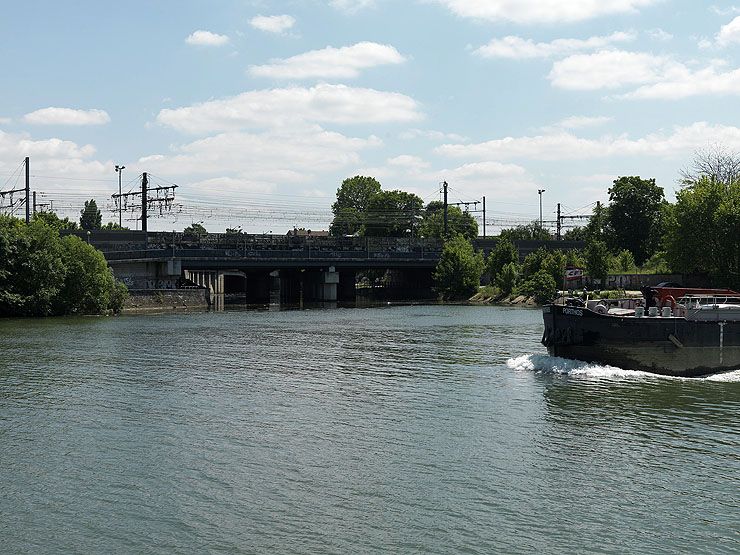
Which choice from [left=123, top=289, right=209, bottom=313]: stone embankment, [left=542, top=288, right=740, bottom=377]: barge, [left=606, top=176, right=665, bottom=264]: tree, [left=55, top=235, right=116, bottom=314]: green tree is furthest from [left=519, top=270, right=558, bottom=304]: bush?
[left=542, top=288, right=740, bottom=377]: barge

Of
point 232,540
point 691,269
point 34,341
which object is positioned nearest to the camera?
point 232,540

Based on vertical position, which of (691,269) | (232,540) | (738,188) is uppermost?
(738,188)

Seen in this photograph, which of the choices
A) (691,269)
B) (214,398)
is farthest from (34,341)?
(691,269)

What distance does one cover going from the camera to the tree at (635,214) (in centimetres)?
15312

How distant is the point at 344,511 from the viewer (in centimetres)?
2303

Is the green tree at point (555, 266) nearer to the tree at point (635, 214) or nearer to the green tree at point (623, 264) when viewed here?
the green tree at point (623, 264)

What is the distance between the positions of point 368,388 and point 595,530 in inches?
887

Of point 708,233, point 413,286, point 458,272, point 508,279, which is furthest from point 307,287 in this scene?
point 708,233

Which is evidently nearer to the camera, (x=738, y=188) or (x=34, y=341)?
(x=34, y=341)

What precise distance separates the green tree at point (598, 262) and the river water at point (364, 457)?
7671 cm

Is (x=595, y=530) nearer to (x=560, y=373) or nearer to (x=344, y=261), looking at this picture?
(x=560, y=373)

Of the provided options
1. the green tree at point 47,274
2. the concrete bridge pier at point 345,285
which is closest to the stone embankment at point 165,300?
the green tree at point 47,274

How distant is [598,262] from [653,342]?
272ft

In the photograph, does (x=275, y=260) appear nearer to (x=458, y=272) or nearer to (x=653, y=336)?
(x=458, y=272)
